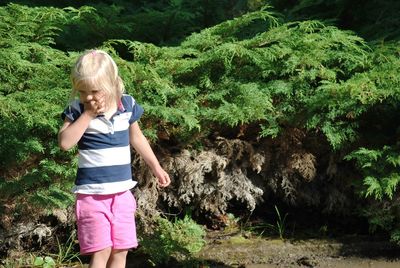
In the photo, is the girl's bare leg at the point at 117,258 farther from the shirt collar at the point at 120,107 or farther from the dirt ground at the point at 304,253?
the dirt ground at the point at 304,253

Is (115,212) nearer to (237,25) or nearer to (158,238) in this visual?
(158,238)

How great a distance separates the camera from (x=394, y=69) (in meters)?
A: 4.42

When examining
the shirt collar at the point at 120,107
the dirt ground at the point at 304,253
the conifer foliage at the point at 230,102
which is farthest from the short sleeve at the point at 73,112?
the dirt ground at the point at 304,253

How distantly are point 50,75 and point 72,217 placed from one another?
3.32 feet

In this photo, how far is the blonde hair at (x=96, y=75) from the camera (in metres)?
3.20

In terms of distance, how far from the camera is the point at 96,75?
3203mm

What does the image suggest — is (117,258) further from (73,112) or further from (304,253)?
(304,253)

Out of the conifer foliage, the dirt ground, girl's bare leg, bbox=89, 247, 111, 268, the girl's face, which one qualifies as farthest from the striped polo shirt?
the dirt ground

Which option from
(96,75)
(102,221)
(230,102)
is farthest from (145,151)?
(230,102)

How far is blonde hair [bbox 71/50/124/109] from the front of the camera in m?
3.20

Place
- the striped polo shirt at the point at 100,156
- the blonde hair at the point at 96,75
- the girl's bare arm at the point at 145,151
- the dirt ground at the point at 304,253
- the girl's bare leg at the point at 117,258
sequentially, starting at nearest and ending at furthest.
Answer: the blonde hair at the point at 96,75, the striped polo shirt at the point at 100,156, the girl's bare leg at the point at 117,258, the girl's bare arm at the point at 145,151, the dirt ground at the point at 304,253

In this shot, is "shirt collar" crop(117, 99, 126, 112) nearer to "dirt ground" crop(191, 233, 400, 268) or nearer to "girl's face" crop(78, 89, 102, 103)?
"girl's face" crop(78, 89, 102, 103)

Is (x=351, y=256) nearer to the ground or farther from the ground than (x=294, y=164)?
nearer to the ground

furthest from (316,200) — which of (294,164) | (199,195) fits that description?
(199,195)
